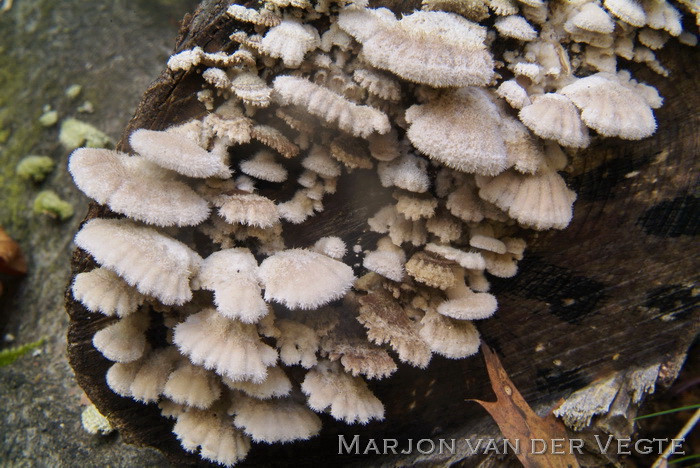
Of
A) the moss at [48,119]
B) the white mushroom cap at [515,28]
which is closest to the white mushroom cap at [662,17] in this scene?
the white mushroom cap at [515,28]

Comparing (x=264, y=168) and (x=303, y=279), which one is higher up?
(x=264, y=168)

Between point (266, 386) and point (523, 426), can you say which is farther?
point (523, 426)

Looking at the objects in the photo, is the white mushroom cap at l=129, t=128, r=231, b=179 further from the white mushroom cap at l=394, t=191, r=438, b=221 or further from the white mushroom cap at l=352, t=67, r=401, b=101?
the white mushroom cap at l=394, t=191, r=438, b=221

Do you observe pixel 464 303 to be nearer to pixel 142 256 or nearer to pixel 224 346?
pixel 224 346

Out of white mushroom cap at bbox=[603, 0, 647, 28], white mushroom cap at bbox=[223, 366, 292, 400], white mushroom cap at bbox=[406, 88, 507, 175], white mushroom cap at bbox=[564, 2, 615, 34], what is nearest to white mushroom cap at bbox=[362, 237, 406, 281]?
white mushroom cap at bbox=[406, 88, 507, 175]

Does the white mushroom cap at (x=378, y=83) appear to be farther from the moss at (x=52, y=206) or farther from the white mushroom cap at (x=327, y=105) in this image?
the moss at (x=52, y=206)

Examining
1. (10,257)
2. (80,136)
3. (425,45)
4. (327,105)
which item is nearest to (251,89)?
(327,105)

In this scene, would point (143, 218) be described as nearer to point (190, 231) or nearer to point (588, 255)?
point (190, 231)
